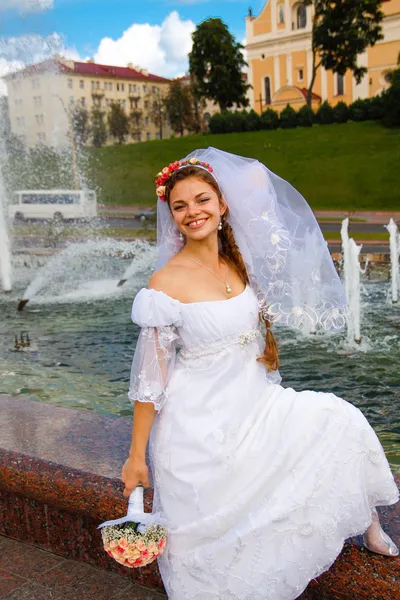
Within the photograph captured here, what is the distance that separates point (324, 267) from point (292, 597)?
1.24 meters

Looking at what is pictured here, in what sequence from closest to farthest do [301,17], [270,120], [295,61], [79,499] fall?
[79,499], [270,120], [301,17], [295,61]

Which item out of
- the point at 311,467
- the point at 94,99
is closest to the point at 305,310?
the point at 311,467

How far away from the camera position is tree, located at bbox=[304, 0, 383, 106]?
44.6 meters

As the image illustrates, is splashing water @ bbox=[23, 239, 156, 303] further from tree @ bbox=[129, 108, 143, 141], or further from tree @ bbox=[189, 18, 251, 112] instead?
tree @ bbox=[129, 108, 143, 141]

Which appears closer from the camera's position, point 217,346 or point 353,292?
point 217,346

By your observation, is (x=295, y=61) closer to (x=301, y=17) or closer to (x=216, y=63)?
(x=301, y=17)

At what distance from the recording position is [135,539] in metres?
2.00

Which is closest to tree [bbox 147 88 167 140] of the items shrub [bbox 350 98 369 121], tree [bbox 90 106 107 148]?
tree [bbox 90 106 107 148]

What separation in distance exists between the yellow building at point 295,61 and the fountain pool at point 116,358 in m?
49.8

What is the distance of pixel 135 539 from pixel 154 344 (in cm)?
62

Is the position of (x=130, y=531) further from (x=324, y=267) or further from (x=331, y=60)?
(x=331, y=60)

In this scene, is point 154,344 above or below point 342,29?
below

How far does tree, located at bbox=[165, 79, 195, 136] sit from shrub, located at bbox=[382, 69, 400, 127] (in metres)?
27.3

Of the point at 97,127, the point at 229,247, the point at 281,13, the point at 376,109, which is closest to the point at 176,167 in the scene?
the point at 229,247
